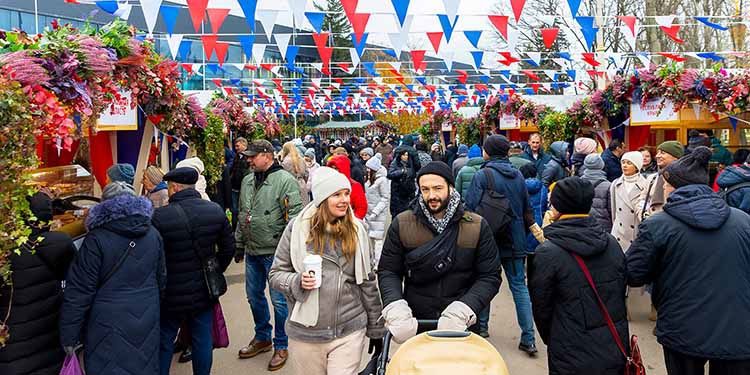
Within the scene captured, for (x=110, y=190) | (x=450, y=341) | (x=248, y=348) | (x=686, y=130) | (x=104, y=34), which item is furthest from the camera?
(x=686, y=130)

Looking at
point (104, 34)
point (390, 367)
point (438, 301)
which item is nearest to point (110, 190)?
point (104, 34)

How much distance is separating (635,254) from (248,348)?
3442 mm

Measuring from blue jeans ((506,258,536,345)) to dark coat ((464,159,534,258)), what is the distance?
0.30 feet

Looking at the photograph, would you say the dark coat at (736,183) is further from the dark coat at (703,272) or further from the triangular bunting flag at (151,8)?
the triangular bunting flag at (151,8)

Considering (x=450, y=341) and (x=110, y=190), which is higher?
(x=110, y=190)

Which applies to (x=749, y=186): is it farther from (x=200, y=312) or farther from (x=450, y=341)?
(x=200, y=312)

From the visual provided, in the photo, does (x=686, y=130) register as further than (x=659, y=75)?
Yes

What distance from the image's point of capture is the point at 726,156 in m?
9.47

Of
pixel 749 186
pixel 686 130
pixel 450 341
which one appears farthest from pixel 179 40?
pixel 450 341

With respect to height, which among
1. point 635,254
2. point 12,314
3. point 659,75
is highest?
point 659,75

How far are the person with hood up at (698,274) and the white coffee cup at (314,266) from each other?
5.64ft

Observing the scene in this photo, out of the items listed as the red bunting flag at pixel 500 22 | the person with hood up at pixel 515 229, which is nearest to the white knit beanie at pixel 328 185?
the person with hood up at pixel 515 229

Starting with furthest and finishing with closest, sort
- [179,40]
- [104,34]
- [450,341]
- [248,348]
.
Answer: [179,40], [248,348], [104,34], [450,341]

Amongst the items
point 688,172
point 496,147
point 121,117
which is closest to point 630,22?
point 496,147
